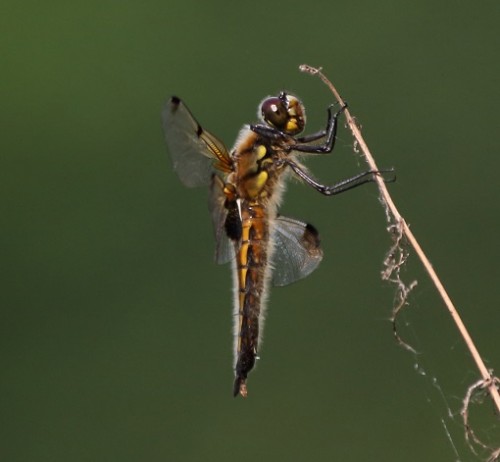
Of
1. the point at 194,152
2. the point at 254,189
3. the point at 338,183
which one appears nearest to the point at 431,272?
the point at 338,183

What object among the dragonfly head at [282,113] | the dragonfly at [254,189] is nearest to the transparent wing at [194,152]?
the dragonfly at [254,189]

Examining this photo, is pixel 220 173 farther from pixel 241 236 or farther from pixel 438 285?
pixel 438 285

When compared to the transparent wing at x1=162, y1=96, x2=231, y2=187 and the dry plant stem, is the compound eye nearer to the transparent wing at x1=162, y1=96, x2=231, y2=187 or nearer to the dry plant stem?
the transparent wing at x1=162, y1=96, x2=231, y2=187

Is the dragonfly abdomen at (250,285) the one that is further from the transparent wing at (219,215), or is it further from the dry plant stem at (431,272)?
the dry plant stem at (431,272)

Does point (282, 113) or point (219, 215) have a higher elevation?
point (282, 113)

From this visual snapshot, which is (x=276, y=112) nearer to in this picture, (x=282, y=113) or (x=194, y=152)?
(x=282, y=113)

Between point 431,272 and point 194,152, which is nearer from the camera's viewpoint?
point 431,272
